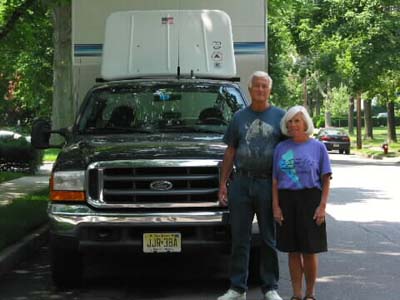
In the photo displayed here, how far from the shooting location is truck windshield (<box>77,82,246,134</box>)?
7645 mm

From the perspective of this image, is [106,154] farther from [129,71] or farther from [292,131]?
[129,71]

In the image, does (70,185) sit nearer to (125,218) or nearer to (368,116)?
(125,218)

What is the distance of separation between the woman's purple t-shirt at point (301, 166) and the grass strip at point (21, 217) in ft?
12.7

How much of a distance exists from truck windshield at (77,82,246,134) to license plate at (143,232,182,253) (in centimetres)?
147

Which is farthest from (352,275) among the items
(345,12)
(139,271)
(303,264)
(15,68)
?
(15,68)

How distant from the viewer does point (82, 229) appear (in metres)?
6.38

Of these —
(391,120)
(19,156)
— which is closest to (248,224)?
(19,156)

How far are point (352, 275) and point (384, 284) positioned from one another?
52 centimetres

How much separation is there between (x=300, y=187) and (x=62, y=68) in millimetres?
21798

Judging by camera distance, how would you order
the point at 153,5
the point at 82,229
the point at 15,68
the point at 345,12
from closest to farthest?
the point at 82,229 → the point at 153,5 → the point at 345,12 → the point at 15,68

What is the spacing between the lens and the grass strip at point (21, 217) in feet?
28.7

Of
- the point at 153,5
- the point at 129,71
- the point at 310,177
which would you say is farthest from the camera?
the point at 153,5

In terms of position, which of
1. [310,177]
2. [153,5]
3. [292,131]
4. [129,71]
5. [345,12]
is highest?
[345,12]

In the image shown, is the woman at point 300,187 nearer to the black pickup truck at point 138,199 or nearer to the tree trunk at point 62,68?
the black pickup truck at point 138,199
